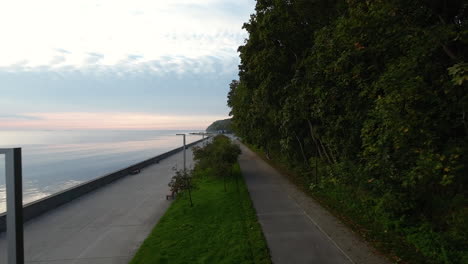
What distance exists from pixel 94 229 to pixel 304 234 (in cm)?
720

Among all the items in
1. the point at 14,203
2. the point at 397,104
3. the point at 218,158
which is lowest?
the point at 218,158

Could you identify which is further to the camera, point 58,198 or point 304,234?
point 58,198

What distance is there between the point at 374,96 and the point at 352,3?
8.13ft

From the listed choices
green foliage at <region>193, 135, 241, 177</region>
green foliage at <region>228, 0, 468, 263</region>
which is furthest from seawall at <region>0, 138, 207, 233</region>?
green foliage at <region>228, 0, 468, 263</region>

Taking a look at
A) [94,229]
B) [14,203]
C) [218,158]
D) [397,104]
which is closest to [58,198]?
[94,229]

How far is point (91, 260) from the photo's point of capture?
20.2 ft

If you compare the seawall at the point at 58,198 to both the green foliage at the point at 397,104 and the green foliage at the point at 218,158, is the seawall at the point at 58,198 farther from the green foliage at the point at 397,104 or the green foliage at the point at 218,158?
the green foliage at the point at 397,104

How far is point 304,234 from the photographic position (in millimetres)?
7000

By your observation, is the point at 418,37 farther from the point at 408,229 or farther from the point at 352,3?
the point at 408,229

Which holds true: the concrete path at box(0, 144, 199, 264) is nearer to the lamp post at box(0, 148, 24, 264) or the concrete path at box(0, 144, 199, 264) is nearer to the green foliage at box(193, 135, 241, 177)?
the green foliage at box(193, 135, 241, 177)

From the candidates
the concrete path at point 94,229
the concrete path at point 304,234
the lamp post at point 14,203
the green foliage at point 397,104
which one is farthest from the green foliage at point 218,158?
the lamp post at point 14,203

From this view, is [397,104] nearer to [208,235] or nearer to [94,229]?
[208,235]

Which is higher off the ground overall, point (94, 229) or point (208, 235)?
point (208, 235)

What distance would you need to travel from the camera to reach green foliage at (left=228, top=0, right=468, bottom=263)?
188 inches
